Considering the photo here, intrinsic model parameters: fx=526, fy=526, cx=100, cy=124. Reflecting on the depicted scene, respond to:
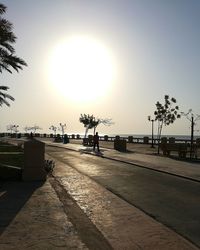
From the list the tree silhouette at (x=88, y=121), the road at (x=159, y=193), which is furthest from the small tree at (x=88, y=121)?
the road at (x=159, y=193)

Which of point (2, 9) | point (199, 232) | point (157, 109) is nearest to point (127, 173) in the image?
point (2, 9)

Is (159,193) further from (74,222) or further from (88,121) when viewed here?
(88,121)

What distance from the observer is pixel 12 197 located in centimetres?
1373

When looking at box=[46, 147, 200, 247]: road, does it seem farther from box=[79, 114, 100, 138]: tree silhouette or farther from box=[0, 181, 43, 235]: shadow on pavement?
box=[79, 114, 100, 138]: tree silhouette

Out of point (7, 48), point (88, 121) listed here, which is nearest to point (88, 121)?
point (88, 121)

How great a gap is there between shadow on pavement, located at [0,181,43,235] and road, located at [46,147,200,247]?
2540 millimetres

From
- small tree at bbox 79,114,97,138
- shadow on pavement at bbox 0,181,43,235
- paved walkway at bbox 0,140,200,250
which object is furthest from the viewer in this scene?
small tree at bbox 79,114,97,138

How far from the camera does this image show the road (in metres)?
10.9

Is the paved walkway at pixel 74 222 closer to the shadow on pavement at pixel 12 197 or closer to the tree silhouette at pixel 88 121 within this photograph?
the shadow on pavement at pixel 12 197

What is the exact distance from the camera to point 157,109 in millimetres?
57906

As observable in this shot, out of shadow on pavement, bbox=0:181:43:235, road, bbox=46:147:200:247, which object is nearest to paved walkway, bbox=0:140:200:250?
shadow on pavement, bbox=0:181:43:235

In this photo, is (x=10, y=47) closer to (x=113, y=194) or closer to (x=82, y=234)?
(x=113, y=194)

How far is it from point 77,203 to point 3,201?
5.98 ft

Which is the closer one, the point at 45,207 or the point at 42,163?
the point at 45,207
